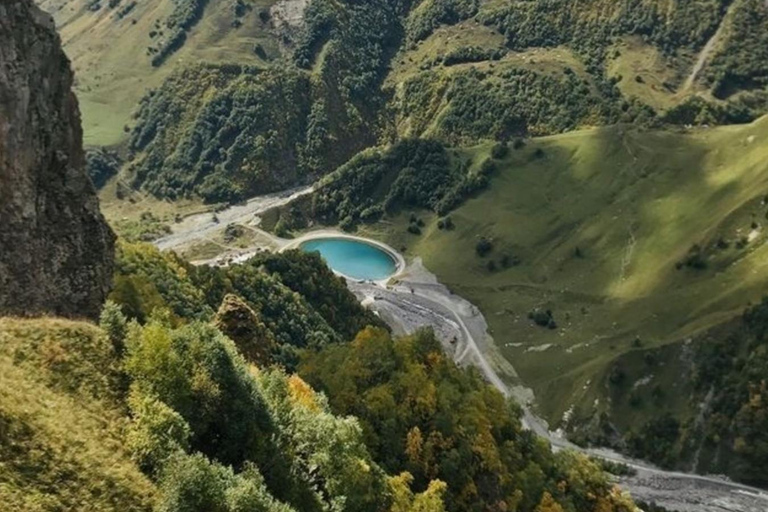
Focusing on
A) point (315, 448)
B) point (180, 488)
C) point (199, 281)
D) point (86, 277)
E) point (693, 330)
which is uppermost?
point (180, 488)

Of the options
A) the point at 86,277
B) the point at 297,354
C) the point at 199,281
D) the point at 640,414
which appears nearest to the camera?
the point at 86,277

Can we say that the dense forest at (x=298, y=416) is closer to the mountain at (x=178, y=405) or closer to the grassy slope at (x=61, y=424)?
the mountain at (x=178, y=405)

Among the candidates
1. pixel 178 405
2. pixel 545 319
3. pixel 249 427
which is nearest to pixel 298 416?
pixel 249 427

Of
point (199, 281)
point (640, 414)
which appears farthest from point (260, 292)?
point (640, 414)

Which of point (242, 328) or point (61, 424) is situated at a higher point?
Answer: point (61, 424)

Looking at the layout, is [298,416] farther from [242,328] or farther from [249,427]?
[242,328]

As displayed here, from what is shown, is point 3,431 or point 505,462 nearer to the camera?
point 3,431

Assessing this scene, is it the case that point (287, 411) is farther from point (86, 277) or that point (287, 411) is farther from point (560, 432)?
point (560, 432)
